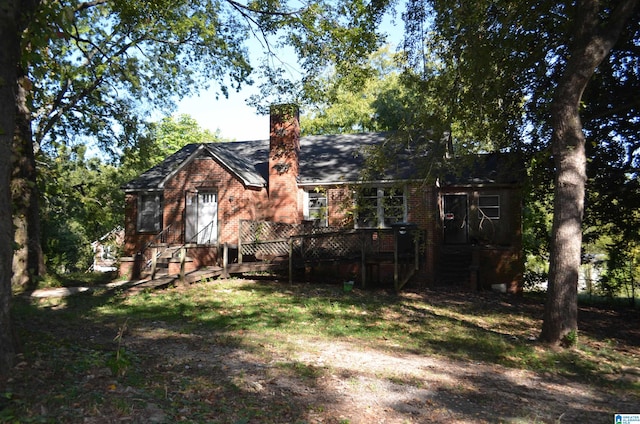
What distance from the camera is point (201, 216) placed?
64.5 feet

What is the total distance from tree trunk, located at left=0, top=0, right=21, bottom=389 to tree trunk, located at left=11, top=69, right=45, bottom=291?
9180 millimetres

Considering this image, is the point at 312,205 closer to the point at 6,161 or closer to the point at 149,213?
the point at 149,213

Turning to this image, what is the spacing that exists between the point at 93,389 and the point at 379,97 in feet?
104

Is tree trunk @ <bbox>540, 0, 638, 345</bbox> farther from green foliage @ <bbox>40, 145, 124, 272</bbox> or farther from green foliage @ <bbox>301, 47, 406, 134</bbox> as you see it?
green foliage @ <bbox>301, 47, 406, 134</bbox>

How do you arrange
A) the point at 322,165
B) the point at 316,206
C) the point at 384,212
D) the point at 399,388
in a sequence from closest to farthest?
the point at 399,388 < the point at 384,212 < the point at 316,206 < the point at 322,165

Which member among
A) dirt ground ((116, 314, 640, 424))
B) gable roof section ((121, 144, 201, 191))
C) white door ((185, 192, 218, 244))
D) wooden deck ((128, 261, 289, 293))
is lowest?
dirt ground ((116, 314, 640, 424))

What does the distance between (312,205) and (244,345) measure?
40.0 ft

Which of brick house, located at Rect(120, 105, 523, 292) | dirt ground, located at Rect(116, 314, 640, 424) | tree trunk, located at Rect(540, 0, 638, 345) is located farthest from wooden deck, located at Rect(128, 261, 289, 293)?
tree trunk, located at Rect(540, 0, 638, 345)

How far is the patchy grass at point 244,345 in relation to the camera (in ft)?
16.3

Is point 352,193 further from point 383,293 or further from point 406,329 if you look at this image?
point 406,329

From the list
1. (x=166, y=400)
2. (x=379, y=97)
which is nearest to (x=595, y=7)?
(x=166, y=400)

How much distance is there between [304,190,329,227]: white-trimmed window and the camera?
63.8ft

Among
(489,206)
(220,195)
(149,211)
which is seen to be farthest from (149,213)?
(489,206)

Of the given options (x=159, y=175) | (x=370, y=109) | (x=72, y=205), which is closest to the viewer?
(x=159, y=175)
